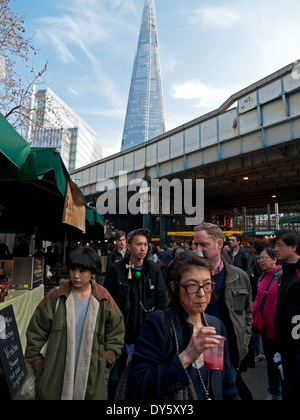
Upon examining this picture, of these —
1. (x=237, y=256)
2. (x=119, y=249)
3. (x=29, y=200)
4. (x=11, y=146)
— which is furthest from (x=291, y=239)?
(x=29, y=200)

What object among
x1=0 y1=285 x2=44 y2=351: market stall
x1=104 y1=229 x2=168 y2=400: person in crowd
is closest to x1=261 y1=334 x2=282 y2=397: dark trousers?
x1=104 y1=229 x2=168 y2=400: person in crowd

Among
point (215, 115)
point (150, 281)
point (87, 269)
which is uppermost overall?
point (215, 115)

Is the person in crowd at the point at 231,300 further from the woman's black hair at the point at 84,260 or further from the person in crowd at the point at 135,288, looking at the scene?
the woman's black hair at the point at 84,260

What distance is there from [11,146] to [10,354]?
279 cm

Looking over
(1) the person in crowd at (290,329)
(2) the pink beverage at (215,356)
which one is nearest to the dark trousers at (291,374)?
(1) the person in crowd at (290,329)

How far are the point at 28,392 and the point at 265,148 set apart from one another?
61.5ft

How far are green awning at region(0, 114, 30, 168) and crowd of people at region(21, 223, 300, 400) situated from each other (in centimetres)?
175

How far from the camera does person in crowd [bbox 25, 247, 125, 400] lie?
80.8 inches

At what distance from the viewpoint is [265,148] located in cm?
1720

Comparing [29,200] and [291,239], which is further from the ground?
[29,200]

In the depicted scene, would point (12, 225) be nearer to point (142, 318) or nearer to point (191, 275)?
point (142, 318)

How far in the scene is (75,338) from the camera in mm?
2211

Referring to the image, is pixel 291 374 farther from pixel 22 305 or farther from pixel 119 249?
pixel 22 305
